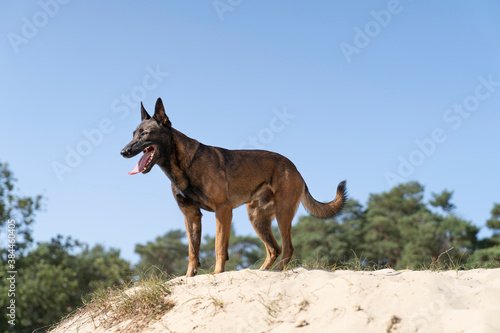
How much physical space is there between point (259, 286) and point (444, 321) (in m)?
2.46

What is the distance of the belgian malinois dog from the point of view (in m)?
7.76

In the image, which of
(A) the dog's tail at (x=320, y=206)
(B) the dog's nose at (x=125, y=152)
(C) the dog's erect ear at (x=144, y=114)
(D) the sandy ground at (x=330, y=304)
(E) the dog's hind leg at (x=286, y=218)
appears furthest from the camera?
(A) the dog's tail at (x=320, y=206)

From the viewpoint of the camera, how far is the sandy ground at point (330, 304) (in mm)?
5285

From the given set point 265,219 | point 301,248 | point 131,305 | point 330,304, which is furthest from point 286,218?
point 301,248

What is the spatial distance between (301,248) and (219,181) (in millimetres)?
29144

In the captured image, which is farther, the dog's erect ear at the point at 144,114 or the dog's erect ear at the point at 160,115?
the dog's erect ear at the point at 144,114

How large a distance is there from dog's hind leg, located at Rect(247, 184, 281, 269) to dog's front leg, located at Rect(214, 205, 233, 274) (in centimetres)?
107

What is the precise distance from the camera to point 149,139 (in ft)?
25.1

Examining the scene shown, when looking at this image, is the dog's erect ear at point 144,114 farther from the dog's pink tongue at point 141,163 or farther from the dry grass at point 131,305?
the dry grass at point 131,305

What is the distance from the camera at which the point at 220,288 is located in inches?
273

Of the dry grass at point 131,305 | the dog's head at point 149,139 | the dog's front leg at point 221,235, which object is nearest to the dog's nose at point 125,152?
the dog's head at point 149,139

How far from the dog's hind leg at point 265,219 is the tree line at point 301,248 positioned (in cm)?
1019

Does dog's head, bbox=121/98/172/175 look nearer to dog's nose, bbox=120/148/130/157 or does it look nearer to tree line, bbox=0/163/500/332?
dog's nose, bbox=120/148/130/157

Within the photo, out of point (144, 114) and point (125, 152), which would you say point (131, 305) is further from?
A: point (144, 114)
